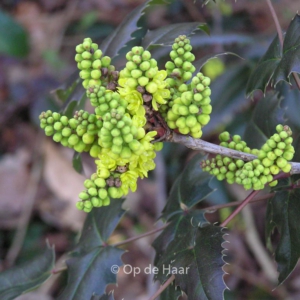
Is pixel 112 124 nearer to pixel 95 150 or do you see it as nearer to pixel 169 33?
pixel 95 150

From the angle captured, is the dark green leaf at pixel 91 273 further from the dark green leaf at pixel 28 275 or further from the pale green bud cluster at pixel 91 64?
the pale green bud cluster at pixel 91 64

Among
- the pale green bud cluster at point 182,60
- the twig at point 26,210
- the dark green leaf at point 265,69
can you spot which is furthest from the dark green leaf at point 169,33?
the twig at point 26,210

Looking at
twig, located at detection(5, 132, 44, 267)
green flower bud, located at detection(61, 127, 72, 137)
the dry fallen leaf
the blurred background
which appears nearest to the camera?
green flower bud, located at detection(61, 127, 72, 137)

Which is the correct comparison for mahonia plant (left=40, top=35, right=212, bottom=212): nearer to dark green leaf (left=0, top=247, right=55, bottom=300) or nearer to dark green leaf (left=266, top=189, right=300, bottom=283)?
dark green leaf (left=266, top=189, right=300, bottom=283)

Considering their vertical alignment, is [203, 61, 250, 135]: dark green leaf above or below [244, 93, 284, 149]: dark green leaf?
below

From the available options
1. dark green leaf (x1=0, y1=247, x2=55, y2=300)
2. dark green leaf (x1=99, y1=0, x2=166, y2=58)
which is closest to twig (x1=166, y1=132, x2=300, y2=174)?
dark green leaf (x1=99, y1=0, x2=166, y2=58)

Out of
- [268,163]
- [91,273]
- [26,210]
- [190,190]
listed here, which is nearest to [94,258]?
[91,273]

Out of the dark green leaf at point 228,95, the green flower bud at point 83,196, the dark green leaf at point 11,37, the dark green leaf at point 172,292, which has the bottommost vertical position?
the dark green leaf at point 228,95
